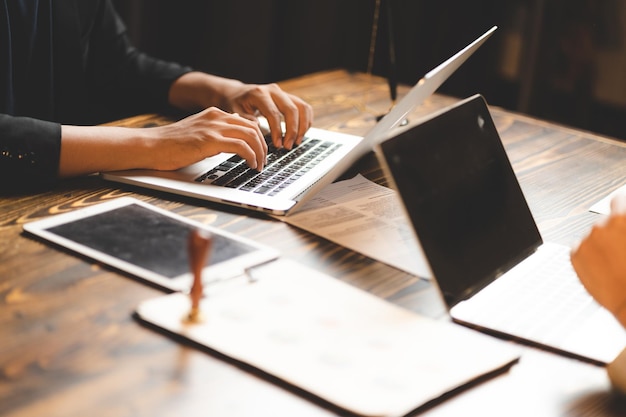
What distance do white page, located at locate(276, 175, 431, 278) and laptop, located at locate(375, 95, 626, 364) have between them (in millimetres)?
79

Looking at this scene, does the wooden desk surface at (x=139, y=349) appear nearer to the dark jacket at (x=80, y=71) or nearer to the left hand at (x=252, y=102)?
the left hand at (x=252, y=102)

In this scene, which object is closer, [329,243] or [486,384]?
[486,384]

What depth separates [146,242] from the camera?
0.96 metres

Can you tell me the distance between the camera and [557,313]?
0.91m

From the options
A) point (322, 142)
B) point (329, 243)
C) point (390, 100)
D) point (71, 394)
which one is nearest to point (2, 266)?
point (71, 394)

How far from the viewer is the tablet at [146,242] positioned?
0.89m

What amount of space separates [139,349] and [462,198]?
0.42 metres

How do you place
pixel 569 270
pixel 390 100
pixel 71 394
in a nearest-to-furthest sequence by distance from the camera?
pixel 71 394 → pixel 569 270 → pixel 390 100

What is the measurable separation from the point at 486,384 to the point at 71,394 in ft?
1.29

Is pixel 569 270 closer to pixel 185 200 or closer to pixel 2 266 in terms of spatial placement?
pixel 185 200

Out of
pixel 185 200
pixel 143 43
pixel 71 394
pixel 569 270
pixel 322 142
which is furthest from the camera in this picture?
pixel 143 43

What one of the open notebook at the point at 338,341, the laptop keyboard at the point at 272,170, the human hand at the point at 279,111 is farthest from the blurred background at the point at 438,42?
the open notebook at the point at 338,341

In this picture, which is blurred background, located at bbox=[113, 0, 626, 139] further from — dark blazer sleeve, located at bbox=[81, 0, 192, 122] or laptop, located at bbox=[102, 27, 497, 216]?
laptop, located at bbox=[102, 27, 497, 216]

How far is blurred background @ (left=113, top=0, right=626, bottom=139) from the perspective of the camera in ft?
10.3
